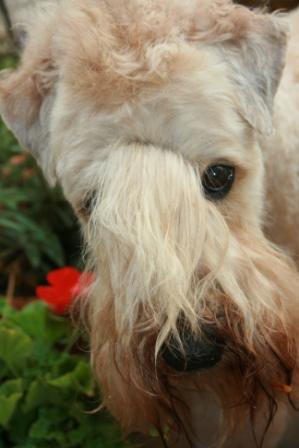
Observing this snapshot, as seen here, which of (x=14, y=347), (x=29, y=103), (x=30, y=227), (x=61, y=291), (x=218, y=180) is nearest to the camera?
(x=218, y=180)

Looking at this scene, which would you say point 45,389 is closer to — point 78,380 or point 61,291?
point 78,380

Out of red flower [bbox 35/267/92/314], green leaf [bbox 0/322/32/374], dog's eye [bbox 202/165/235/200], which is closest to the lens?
dog's eye [bbox 202/165/235/200]

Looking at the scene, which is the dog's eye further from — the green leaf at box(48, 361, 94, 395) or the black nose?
the green leaf at box(48, 361, 94, 395)

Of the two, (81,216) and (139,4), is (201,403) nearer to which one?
(81,216)

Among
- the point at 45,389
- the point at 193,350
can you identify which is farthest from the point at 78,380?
the point at 193,350

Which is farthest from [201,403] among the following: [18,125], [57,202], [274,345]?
[57,202]

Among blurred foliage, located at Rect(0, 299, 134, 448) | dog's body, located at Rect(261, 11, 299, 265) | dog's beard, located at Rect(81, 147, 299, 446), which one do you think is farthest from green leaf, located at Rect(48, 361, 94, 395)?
dog's body, located at Rect(261, 11, 299, 265)

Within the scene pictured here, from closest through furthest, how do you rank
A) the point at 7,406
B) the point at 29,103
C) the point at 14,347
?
the point at 29,103, the point at 7,406, the point at 14,347
